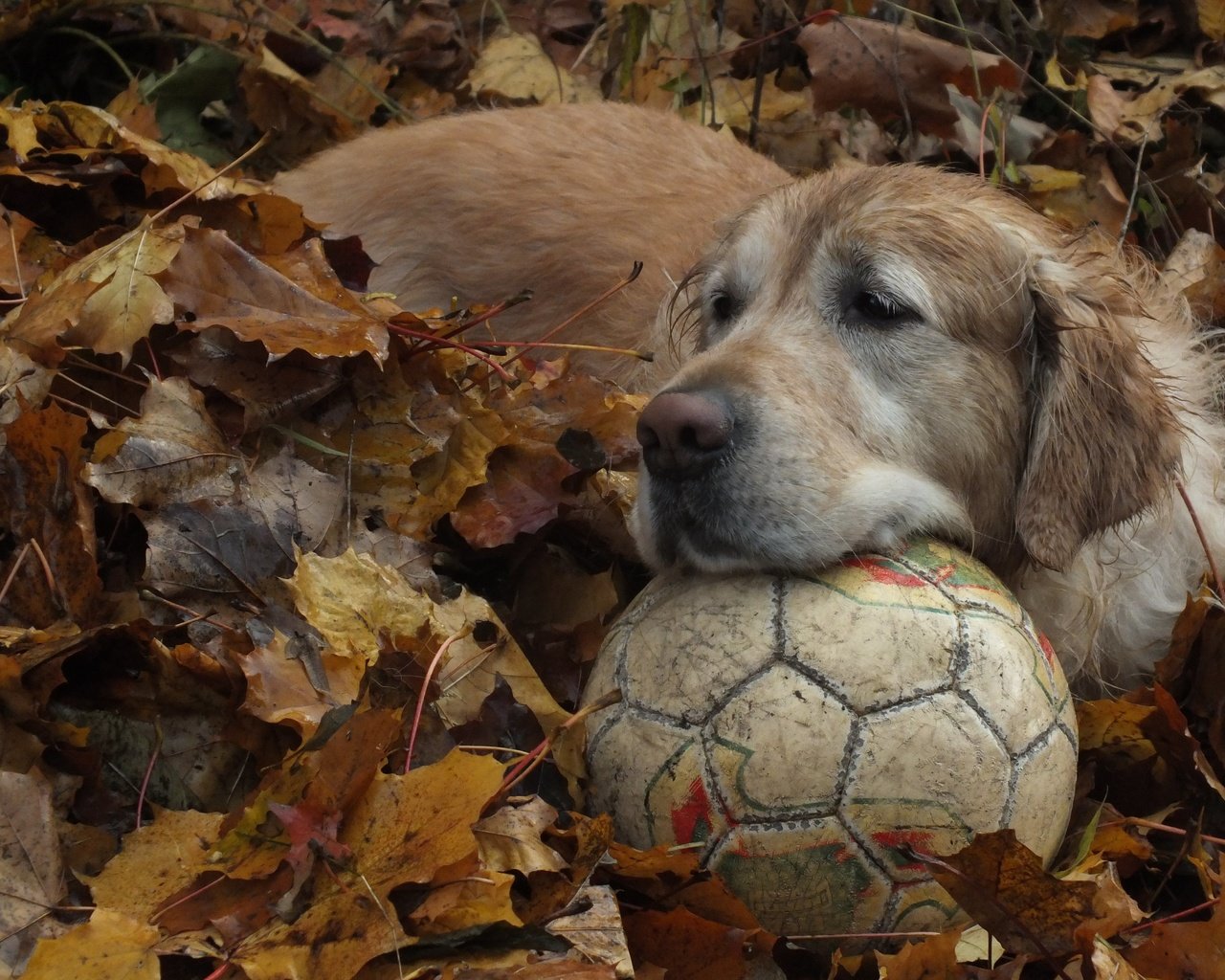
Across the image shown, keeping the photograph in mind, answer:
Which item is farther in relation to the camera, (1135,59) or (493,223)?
(1135,59)

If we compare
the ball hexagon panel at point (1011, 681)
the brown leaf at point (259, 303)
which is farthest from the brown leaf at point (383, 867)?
the brown leaf at point (259, 303)

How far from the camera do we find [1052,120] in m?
6.05

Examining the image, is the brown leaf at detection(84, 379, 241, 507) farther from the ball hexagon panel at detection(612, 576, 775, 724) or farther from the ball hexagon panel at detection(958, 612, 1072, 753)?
the ball hexagon panel at detection(958, 612, 1072, 753)

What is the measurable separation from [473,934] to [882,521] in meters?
1.23

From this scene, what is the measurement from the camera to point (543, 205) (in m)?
4.80

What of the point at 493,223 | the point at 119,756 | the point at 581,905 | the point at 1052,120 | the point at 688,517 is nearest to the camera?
the point at 581,905

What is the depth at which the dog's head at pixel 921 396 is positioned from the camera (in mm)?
2885

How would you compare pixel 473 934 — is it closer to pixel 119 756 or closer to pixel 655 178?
pixel 119 756

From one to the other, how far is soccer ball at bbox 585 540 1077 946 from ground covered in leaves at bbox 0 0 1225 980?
10 centimetres

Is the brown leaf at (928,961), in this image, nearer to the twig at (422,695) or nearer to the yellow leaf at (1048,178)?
the twig at (422,695)

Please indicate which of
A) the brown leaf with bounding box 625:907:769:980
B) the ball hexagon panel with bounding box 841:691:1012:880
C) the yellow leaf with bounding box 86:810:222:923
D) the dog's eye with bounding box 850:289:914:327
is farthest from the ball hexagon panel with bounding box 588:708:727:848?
the dog's eye with bounding box 850:289:914:327

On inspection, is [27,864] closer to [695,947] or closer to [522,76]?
[695,947]

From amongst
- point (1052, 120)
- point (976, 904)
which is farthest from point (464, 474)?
point (1052, 120)

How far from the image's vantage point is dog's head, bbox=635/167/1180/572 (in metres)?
2.88
